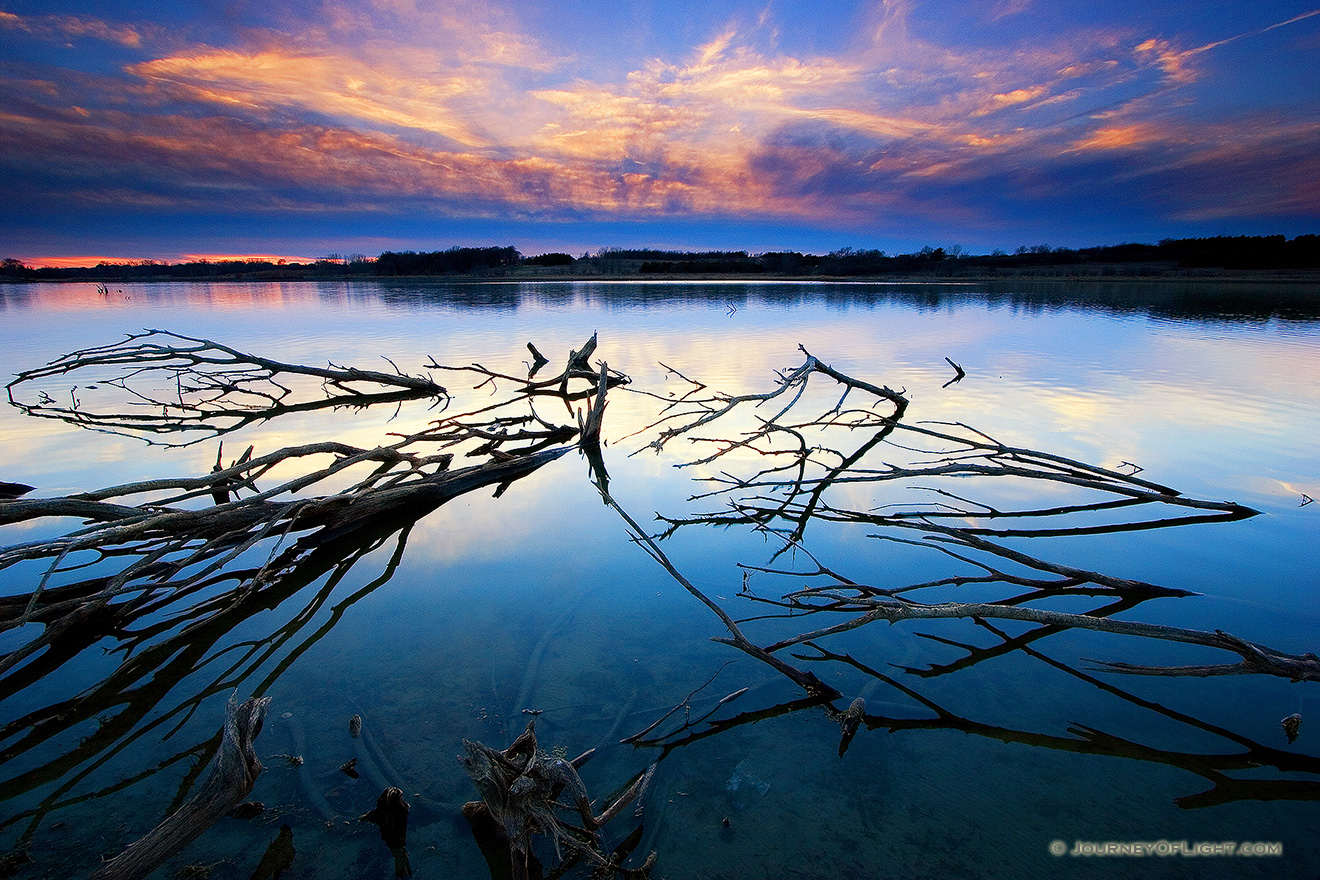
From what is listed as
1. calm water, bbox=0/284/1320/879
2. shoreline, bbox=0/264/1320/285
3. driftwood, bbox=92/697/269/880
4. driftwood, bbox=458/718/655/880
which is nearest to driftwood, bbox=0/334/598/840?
calm water, bbox=0/284/1320/879

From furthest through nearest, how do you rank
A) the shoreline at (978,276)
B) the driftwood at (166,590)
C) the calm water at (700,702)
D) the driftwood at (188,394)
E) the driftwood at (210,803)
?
the shoreline at (978,276) → the driftwood at (188,394) → the driftwood at (166,590) → the calm water at (700,702) → the driftwood at (210,803)

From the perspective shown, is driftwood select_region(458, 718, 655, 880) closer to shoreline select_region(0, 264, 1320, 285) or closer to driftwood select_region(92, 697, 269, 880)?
driftwood select_region(92, 697, 269, 880)

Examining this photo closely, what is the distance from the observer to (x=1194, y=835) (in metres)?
1.96

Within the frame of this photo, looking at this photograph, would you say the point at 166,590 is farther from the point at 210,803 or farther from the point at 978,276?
the point at 978,276

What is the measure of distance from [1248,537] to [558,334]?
15.5 metres

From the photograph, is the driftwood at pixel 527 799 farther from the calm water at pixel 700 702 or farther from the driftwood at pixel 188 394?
the driftwood at pixel 188 394

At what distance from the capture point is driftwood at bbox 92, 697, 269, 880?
5.21 ft

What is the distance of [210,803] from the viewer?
5.63 ft

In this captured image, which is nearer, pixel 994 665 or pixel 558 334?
pixel 994 665

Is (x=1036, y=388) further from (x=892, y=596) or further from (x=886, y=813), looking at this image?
(x=886, y=813)

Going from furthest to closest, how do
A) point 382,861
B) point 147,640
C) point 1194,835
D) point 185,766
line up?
point 147,640
point 185,766
point 1194,835
point 382,861

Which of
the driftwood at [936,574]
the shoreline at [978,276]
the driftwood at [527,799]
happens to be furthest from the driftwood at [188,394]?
the shoreline at [978,276]

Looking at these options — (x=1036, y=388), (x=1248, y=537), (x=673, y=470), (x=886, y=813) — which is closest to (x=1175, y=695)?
(x=886, y=813)

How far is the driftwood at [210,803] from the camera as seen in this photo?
159cm
